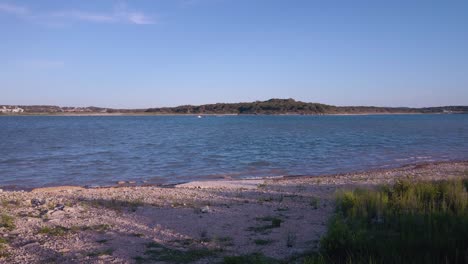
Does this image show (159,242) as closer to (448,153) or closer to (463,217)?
(463,217)

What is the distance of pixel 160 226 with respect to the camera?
8773 mm

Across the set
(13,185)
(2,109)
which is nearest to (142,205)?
(13,185)

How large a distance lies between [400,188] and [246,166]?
1456 centimetres

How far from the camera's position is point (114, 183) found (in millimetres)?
18953

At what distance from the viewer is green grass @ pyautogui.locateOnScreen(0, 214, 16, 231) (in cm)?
866

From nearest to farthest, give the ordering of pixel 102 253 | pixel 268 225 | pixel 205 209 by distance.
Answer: pixel 102 253 → pixel 268 225 → pixel 205 209

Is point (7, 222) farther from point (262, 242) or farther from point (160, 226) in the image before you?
point (262, 242)

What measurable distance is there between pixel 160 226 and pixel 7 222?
3.28 meters

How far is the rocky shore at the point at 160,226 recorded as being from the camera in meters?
6.85

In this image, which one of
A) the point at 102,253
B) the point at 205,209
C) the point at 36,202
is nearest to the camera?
the point at 102,253

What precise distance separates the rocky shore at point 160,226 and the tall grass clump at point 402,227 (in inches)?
30.5

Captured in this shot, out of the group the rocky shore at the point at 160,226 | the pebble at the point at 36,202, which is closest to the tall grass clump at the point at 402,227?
the rocky shore at the point at 160,226

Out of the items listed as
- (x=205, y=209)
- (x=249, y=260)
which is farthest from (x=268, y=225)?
(x=249, y=260)

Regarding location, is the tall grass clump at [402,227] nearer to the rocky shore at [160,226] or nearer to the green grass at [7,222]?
→ the rocky shore at [160,226]
